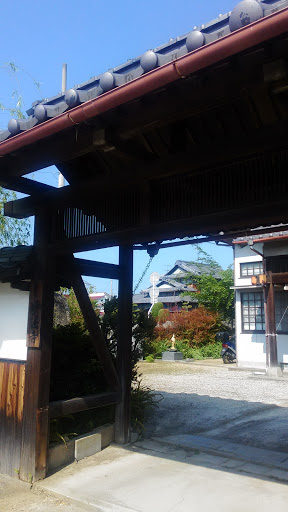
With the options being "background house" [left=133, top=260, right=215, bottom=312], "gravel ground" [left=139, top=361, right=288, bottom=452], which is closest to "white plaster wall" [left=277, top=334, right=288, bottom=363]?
"gravel ground" [left=139, top=361, right=288, bottom=452]

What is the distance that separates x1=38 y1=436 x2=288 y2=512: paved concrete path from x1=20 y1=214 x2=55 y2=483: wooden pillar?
32 cm

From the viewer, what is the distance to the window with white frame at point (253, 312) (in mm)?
16562

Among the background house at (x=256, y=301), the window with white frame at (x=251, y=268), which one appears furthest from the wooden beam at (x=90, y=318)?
the window with white frame at (x=251, y=268)

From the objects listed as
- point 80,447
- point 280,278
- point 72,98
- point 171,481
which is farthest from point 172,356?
point 72,98

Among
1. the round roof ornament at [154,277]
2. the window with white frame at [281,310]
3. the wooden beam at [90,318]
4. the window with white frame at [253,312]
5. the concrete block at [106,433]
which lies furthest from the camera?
the round roof ornament at [154,277]

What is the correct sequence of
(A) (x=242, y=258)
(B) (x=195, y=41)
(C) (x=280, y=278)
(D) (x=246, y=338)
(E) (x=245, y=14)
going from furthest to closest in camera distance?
(A) (x=242, y=258) < (D) (x=246, y=338) < (C) (x=280, y=278) < (B) (x=195, y=41) < (E) (x=245, y=14)

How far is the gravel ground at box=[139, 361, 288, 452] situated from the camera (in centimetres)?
651

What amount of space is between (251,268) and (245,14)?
15.5 m

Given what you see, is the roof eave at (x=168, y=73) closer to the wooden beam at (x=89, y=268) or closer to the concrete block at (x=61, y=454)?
the wooden beam at (x=89, y=268)

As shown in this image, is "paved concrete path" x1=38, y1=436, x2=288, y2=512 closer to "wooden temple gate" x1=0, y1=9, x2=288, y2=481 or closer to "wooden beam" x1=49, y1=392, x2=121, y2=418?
Result: "wooden temple gate" x1=0, y1=9, x2=288, y2=481

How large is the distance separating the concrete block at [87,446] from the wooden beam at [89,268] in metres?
2.09

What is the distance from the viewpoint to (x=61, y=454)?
489cm

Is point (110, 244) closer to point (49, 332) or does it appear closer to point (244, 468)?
point (49, 332)

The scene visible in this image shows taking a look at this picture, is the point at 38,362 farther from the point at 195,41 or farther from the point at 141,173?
the point at 195,41
